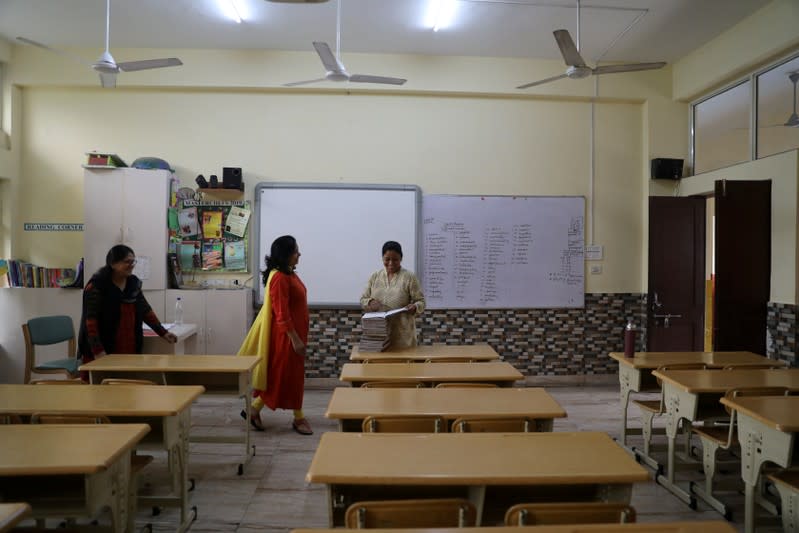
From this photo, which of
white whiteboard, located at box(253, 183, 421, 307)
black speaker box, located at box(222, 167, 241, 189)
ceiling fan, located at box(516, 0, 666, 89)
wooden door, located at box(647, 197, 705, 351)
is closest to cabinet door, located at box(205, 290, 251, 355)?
white whiteboard, located at box(253, 183, 421, 307)

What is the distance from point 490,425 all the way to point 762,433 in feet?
4.31

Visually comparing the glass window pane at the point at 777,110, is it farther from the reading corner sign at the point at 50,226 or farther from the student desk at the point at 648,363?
the reading corner sign at the point at 50,226

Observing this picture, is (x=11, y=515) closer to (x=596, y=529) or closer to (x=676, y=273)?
(x=596, y=529)

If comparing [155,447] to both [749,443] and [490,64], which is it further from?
[490,64]

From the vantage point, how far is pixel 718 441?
2936 mm

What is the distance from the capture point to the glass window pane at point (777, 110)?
4.67 metres

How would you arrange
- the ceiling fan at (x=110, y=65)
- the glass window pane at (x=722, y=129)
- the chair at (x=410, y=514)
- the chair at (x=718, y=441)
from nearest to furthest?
the chair at (x=410, y=514), the chair at (x=718, y=441), the ceiling fan at (x=110, y=65), the glass window pane at (x=722, y=129)

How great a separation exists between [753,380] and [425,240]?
3.50 m

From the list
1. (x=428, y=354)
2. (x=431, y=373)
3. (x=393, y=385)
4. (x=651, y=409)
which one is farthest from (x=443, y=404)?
(x=651, y=409)

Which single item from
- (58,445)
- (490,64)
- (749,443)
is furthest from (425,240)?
(58,445)

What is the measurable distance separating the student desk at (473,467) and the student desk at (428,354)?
1675mm

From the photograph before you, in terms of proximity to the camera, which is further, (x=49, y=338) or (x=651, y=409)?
(x=49, y=338)

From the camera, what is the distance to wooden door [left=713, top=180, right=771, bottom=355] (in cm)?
475

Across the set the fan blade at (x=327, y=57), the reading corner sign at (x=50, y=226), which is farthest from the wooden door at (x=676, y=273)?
the reading corner sign at (x=50, y=226)
